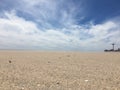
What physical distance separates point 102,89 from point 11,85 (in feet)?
13.3

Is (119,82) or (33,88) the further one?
(119,82)

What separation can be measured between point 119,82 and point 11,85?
526cm

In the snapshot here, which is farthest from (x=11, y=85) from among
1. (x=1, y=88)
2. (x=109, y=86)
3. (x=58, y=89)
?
(x=109, y=86)

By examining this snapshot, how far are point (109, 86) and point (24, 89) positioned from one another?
3.85m

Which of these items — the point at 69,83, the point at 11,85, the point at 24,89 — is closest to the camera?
the point at 24,89

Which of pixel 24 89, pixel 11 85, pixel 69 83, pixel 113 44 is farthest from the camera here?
pixel 113 44

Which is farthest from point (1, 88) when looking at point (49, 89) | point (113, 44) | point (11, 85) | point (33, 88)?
point (113, 44)

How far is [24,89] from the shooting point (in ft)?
22.0

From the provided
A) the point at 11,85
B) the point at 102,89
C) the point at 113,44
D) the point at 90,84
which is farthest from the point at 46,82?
the point at 113,44

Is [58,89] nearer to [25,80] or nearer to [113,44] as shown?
[25,80]

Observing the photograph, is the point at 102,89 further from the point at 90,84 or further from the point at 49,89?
the point at 49,89

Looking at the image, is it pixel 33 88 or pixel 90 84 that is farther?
pixel 90 84

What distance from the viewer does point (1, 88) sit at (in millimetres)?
6734

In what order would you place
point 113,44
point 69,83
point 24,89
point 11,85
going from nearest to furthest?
point 24,89, point 11,85, point 69,83, point 113,44
